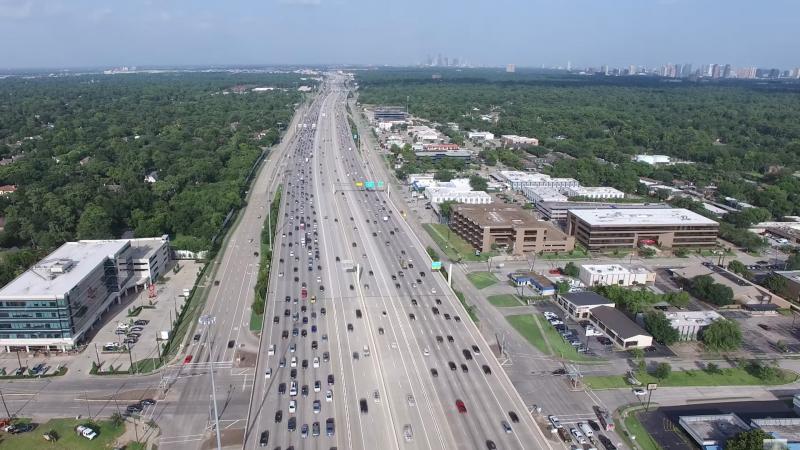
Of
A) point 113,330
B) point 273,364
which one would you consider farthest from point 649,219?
point 113,330

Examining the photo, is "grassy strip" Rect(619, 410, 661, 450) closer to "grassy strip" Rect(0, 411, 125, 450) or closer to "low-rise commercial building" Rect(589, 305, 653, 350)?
"low-rise commercial building" Rect(589, 305, 653, 350)

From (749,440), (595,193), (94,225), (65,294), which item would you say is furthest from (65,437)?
(595,193)

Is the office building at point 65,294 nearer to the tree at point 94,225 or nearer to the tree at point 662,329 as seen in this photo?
the tree at point 94,225

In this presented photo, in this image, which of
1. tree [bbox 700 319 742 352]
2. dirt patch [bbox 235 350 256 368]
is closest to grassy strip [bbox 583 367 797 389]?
tree [bbox 700 319 742 352]

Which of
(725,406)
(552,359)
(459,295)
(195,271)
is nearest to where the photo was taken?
(725,406)

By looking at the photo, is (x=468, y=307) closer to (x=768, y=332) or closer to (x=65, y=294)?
(x=768, y=332)

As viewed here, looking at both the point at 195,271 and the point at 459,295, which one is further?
the point at 195,271

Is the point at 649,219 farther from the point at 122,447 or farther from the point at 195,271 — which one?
the point at 122,447
